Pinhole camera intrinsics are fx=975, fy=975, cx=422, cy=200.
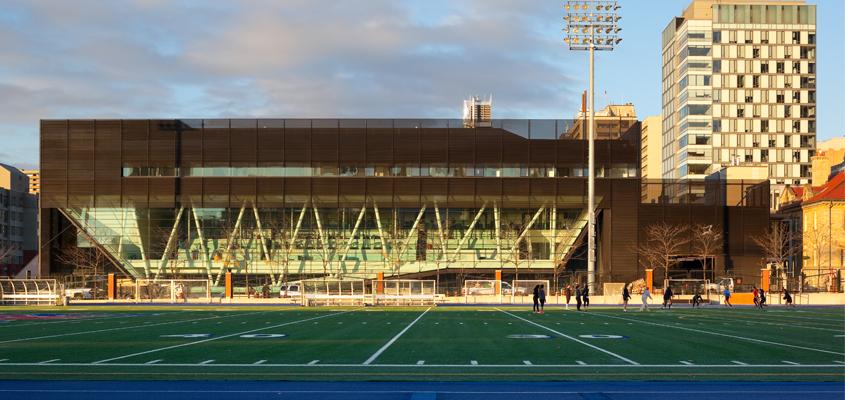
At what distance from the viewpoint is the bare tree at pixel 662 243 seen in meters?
93.0

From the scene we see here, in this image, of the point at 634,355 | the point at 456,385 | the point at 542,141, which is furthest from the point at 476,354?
the point at 542,141

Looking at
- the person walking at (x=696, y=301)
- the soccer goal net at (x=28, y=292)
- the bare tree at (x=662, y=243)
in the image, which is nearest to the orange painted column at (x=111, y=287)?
the soccer goal net at (x=28, y=292)

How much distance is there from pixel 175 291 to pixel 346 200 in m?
27.2

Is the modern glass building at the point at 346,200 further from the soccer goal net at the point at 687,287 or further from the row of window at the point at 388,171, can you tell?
the soccer goal net at the point at 687,287

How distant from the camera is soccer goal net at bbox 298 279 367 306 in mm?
64875

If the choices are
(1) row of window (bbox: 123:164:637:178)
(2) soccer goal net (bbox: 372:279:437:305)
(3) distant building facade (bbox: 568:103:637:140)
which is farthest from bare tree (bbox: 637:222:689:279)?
(2) soccer goal net (bbox: 372:279:437:305)

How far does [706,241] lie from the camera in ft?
311

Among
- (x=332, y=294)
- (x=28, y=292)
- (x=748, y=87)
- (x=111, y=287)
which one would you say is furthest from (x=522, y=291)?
(x=748, y=87)

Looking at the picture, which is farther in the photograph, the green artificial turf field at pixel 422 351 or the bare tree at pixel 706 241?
the bare tree at pixel 706 241

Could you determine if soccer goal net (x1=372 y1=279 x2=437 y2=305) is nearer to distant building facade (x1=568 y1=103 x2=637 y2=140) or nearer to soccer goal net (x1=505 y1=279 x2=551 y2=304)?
soccer goal net (x1=505 y1=279 x2=551 y2=304)

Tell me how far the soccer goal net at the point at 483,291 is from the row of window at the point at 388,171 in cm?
2306

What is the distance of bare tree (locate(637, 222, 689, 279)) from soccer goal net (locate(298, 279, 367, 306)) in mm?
34083

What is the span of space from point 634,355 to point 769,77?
144311mm

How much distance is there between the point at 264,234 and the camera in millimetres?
97562
